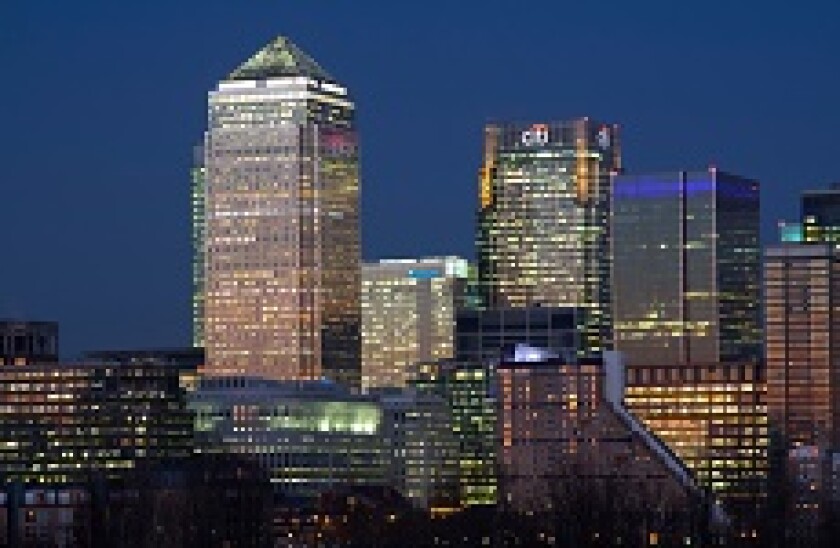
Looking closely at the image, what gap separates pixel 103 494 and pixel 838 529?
41.0 metres

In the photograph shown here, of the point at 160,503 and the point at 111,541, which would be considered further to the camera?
the point at 160,503

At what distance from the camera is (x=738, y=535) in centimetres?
19650

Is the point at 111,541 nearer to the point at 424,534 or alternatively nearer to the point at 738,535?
the point at 424,534

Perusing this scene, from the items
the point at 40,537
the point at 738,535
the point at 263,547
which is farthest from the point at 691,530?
the point at 40,537

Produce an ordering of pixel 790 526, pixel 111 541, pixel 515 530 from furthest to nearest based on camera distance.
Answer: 1. pixel 790 526
2. pixel 515 530
3. pixel 111 541

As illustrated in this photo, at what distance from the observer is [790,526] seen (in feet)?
655

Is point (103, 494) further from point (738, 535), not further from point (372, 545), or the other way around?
point (738, 535)

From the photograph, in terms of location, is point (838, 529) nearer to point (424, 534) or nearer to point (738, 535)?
point (738, 535)

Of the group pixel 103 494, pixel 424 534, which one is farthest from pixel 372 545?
pixel 103 494

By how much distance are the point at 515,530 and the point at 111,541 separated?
23.9 m

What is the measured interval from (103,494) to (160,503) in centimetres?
896

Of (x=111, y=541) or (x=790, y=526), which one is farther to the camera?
(x=790, y=526)

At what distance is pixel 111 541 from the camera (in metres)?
176

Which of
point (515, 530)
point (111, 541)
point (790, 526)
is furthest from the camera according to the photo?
point (790, 526)
